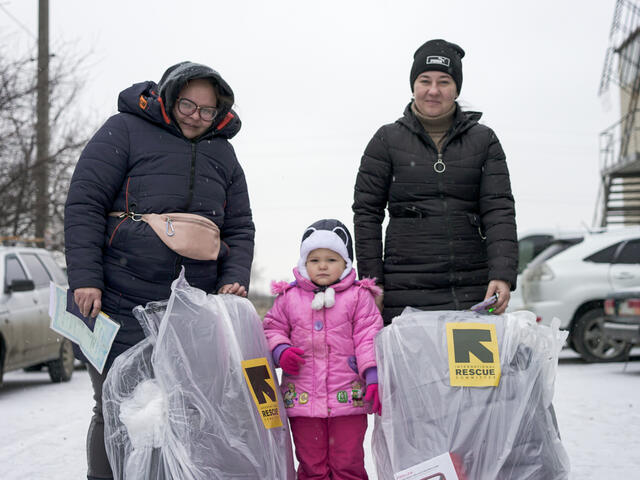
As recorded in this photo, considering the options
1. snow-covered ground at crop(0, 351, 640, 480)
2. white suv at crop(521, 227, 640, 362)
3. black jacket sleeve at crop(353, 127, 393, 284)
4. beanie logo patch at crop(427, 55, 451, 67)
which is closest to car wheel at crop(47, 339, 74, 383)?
snow-covered ground at crop(0, 351, 640, 480)

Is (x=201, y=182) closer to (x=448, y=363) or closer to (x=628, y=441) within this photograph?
(x=448, y=363)

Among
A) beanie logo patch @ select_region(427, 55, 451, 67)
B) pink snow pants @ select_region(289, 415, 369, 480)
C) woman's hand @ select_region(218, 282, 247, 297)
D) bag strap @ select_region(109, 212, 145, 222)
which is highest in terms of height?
beanie logo patch @ select_region(427, 55, 451, 67)

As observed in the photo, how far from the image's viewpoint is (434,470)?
8.76 feet

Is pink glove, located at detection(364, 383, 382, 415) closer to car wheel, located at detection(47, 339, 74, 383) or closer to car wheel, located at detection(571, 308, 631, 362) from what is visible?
car wheel, located at detection(47, 339, 74, 383)

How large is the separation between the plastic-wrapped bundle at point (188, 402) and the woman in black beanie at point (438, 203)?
73 centimetres

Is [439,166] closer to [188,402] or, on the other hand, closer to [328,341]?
[328,341]

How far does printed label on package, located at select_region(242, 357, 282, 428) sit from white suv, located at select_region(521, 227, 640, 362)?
6.97 m

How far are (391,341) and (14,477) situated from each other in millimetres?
2571

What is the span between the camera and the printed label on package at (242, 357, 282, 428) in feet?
9.38

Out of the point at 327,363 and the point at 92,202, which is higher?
the point at 92,202

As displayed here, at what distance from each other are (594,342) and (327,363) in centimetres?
724

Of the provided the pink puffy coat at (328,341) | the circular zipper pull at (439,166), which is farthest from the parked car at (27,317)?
the circular zipper pull at (439,166)

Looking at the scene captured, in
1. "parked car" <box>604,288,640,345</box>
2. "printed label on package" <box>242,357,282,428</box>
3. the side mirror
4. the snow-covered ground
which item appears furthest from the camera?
"parked car" <box>604,288,640,345</box>

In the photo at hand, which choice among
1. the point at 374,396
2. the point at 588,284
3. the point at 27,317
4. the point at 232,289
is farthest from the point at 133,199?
the point at 588,284
